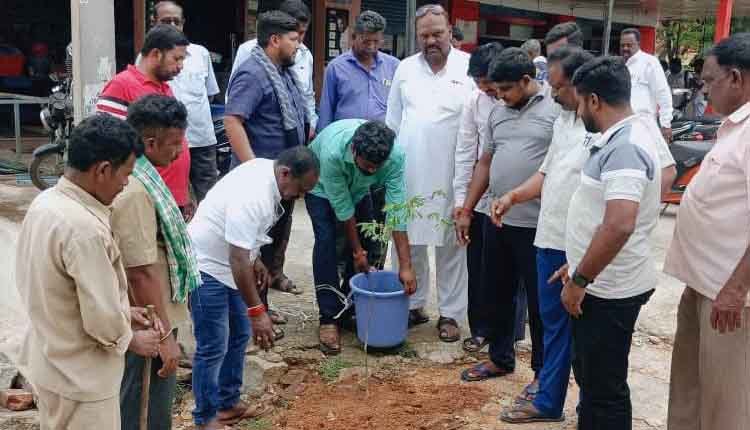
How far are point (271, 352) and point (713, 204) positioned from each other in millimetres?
2548

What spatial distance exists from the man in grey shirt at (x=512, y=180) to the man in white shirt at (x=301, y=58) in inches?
57.8

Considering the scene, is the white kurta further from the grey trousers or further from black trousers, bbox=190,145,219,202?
the grey trousers

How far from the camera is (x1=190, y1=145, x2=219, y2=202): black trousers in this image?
5066mm

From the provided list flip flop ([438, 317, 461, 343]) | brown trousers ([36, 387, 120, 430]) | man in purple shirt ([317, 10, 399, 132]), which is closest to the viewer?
brown trousers ([36, 387, 120, 430])

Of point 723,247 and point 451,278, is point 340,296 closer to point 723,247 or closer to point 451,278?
point 451,278

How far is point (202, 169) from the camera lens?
5133 mm

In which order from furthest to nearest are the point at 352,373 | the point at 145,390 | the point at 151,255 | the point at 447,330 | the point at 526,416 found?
1. the point at 447,330
2. the point at 352,373
3. the point at 526,416
4. the point at 145,390
5. the point at 151,255

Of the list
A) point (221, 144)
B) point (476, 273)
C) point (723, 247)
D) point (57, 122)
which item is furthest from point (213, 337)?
point (57, 122)

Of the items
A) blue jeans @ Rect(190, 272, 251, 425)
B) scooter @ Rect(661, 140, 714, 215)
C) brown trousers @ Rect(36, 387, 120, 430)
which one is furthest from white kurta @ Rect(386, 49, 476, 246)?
scooter @ Rect(661, 140, 714, 215)

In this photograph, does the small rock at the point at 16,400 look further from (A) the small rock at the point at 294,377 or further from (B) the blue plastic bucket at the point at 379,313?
(B) the blue plastic bucket at the point at 379,313

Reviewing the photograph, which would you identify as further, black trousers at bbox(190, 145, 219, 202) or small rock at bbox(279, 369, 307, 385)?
black trousers at bbox(190, 145, 219, 202)

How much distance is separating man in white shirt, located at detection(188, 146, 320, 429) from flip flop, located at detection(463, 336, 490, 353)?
165 centimetres

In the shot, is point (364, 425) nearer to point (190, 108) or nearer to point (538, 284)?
point (538, 284)

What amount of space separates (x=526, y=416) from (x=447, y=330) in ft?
3.54
